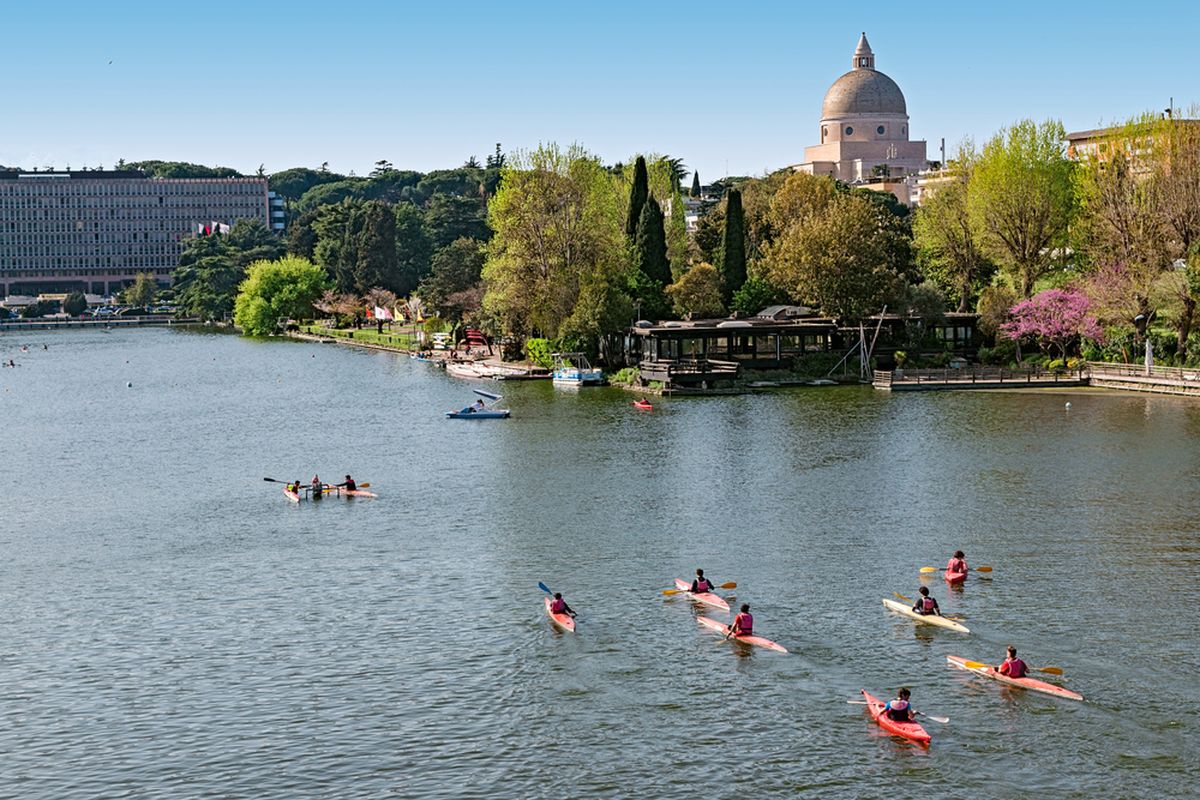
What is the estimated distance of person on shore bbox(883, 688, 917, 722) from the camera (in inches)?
1334

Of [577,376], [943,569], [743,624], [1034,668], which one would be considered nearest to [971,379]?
[577,376]

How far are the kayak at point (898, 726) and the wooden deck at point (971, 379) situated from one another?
2605 inches

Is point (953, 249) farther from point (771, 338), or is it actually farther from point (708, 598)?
point (708, 598)

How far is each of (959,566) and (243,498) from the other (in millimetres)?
32642

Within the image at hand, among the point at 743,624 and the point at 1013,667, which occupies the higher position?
the point at 743,624

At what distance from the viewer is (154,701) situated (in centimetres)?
3722

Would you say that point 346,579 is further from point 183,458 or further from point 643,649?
point 183,458

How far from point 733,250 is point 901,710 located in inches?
3542

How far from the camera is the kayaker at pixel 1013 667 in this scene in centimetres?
3669

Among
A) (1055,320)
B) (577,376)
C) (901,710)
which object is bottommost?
(901,710)

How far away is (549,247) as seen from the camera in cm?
11706

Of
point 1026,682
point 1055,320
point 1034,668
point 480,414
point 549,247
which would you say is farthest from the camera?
point 549,247

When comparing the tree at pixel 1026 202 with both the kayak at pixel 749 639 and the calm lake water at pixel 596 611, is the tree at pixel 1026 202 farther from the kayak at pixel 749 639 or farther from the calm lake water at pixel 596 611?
the kayak at pixel 749 639

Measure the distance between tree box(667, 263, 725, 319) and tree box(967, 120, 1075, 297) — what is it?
21.6 meters
